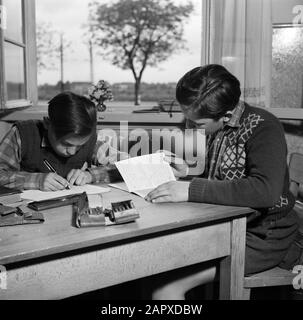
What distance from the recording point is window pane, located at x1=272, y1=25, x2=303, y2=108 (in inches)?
103

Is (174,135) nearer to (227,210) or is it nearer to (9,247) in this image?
(227,210)

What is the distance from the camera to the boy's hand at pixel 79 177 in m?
1.76

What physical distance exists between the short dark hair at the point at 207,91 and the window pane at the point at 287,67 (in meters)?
1.24

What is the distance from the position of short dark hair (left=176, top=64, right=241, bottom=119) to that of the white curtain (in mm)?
1070

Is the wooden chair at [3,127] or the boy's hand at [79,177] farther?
the wooden chair at [3,127]

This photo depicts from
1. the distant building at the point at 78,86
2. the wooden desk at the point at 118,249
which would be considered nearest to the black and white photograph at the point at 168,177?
the wooden desk at the point at 118,249

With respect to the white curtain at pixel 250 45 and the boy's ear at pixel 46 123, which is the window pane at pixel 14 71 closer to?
the boy's ear at pixel 46 123

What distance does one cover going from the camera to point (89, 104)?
1.78 m
